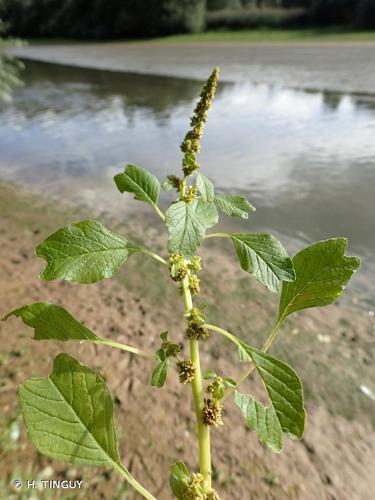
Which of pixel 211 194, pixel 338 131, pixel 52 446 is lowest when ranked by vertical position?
pixel 338 131

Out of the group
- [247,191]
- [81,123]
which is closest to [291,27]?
[81,123]

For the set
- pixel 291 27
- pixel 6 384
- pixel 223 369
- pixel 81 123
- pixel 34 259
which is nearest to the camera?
pixel 6 384

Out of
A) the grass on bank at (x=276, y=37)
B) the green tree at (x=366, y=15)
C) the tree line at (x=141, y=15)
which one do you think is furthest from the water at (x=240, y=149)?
the tree line at (x=141, y=15)

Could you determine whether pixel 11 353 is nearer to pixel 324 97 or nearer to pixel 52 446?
pixel 52 446

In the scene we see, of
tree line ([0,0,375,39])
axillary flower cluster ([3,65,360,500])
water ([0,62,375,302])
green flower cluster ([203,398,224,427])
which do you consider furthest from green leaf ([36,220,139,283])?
tree line ([0,0,375,39])

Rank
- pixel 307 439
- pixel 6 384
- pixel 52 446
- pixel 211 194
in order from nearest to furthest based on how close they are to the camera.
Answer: pixel 52 446, pixel 211 194, pixel 307 439, pixel 6 384

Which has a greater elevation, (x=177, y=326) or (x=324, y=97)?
(x=177, y=326)

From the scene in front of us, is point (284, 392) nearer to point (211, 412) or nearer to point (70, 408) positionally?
point (211, 412)

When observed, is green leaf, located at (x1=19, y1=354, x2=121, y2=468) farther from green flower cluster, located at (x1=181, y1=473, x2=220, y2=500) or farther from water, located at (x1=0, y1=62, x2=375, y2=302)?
water, located at (x1=0, y1=62, x2=375, y2=302)
